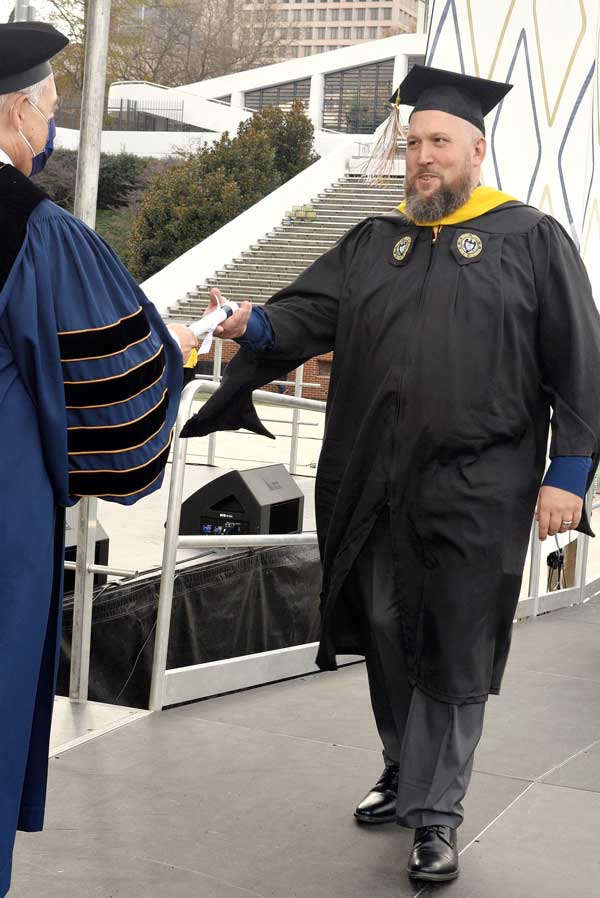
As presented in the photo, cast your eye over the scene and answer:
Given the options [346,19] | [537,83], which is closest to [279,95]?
[537,83]

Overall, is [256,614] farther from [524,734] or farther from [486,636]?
[486,636]

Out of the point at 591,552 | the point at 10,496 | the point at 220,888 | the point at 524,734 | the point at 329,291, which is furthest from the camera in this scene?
the point at 591,552

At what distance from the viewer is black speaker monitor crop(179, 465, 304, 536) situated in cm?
588

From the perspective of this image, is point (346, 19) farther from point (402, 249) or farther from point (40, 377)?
point (40, 377)

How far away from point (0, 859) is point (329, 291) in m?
1.58


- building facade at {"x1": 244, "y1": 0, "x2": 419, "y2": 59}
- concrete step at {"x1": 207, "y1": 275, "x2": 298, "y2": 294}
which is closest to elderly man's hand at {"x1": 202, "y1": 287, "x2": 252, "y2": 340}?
concrete step at {"x1": 207, "y1": 275, "x2": 298, "y2": 294}

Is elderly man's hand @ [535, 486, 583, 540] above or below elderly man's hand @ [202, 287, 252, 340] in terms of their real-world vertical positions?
below

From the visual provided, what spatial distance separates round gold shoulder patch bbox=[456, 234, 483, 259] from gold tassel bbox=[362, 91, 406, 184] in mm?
1309

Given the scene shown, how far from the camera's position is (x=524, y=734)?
3.69 meters

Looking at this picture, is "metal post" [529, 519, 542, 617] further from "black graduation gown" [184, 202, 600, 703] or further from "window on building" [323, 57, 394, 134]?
"window on building" [323, 57, 394, 134]

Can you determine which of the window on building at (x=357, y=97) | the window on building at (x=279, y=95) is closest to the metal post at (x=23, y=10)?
the window on building at (x=357, y=97)

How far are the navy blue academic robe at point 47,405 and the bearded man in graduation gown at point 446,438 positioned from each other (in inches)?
30.7

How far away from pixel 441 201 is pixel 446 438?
22.9 inches

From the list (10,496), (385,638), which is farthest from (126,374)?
(385,638)
